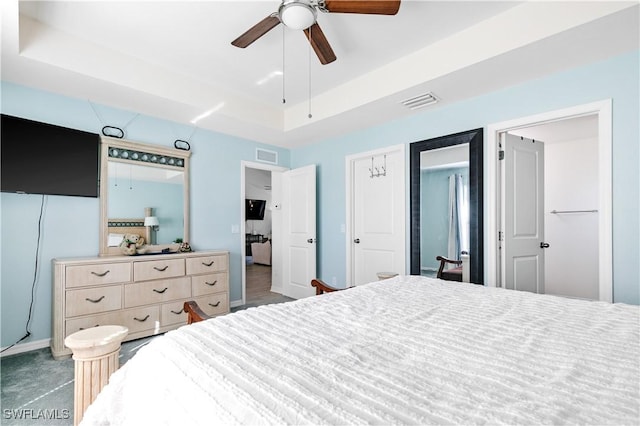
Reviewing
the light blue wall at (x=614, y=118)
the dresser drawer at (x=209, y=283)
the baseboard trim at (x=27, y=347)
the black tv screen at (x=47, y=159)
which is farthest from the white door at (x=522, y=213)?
the baseboard trim at (x=27, y=347)

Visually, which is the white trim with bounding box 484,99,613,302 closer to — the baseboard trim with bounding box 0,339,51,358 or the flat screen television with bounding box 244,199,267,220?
the baseboard trim with bounding box 0,339,51,358

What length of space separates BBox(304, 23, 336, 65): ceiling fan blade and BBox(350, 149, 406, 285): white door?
1.73m

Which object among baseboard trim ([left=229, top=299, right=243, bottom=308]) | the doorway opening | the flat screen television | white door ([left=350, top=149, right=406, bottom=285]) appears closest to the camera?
white door ([left=350, top=149, right=406, bottom=285])

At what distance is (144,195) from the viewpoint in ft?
11.9

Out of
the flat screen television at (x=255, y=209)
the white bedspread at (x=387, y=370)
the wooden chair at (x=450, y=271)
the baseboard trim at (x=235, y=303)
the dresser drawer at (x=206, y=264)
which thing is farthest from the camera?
the flat screen television at (x=255, y=209)

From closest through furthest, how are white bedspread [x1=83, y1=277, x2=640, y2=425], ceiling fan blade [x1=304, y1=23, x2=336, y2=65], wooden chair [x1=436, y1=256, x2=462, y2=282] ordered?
white bedspread [x1=83, y1=277, x2=640, y2=425] < ceiling fan blade [x1=304, y1=23, x2=336, y2=65] < wooden chair [x1=436, y1=256, x2=462, y2=282]

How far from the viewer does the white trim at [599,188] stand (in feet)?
7.82

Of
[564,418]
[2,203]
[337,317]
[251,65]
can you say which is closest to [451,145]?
[251,65]

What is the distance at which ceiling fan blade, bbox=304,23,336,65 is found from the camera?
85.3 inches

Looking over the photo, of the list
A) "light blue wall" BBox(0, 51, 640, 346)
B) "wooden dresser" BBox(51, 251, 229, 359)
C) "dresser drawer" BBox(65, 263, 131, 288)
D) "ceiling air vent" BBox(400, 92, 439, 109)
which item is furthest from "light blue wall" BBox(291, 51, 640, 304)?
"dresser drawer" BBox(65, 263, 131, 288)

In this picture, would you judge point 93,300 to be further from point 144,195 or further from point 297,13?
point 297,13

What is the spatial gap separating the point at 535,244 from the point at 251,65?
3619mm

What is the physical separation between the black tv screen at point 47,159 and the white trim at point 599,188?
411cm

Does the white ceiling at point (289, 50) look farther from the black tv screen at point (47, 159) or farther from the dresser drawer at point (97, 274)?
the dresser drawer at point (97, 274)
